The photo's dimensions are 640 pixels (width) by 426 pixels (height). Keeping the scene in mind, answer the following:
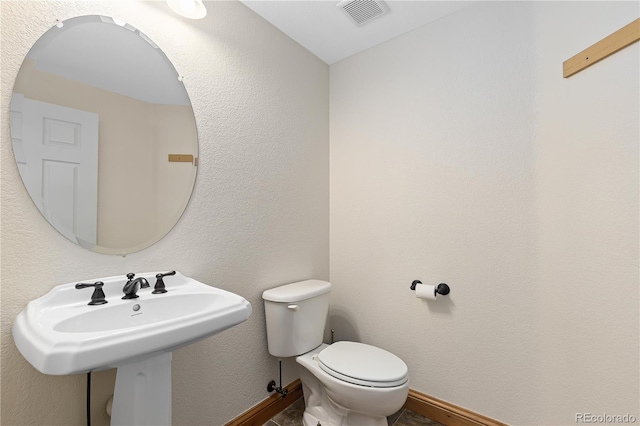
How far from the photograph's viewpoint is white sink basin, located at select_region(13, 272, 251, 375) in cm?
64

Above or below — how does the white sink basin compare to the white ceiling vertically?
below

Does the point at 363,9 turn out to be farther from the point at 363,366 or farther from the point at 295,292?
the point at 363,366

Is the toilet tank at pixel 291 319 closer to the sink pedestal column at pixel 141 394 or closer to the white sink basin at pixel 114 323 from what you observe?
the white sink basin at pixel 114 323

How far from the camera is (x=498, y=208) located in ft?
4.84

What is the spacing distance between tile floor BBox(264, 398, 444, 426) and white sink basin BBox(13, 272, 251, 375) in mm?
996

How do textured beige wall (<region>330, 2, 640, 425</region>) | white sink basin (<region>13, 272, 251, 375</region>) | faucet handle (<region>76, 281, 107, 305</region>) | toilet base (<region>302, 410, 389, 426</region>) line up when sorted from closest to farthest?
white sink basin (<region>13, 272, 251, 375</region>), faucet handle (<region>76, 281, 107, 305</region>), textured beige wall (<region>330, 2, 640, 425</region>), toilet base (<region>302, 410, 389, 426</region>)

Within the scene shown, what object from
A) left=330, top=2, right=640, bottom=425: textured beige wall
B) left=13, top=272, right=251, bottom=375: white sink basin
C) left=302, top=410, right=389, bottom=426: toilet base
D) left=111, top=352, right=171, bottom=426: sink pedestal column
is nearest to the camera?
left=13, top=272, right=251, bottom=375: white sink basin

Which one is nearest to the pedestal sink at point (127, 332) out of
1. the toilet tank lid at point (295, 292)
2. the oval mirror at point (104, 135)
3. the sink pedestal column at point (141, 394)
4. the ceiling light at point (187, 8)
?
the sink pedestal column at point (141, 394)

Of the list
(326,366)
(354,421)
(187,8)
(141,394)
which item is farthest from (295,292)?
(187,8)

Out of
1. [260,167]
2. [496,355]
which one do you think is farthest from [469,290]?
[260,167]

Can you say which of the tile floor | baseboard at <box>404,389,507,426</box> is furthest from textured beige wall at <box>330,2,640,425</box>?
the tile floor

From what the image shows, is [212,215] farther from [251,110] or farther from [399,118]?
[399,118]

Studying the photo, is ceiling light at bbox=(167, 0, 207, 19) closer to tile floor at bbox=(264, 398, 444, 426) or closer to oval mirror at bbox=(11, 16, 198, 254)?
oval mirror at bbox=(11, 16, 198, 254)

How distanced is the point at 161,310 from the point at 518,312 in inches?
63.9
